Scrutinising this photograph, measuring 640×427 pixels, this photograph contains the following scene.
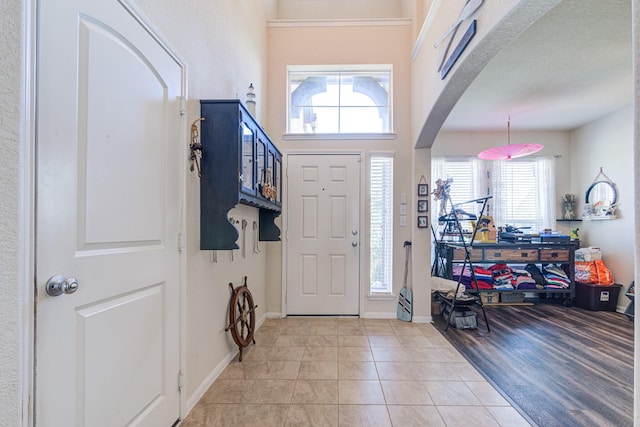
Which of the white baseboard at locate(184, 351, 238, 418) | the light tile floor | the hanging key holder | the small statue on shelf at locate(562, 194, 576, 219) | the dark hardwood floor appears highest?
the hanging key holder

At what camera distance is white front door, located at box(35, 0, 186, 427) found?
0.95 m

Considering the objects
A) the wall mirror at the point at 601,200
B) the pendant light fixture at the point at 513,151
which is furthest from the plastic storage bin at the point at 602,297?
the pendant light fixture at the point at 513,151

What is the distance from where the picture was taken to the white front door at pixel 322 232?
144 inches

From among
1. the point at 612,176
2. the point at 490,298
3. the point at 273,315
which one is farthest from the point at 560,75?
the point at 273,315

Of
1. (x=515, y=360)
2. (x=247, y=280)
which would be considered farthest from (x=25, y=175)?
(x=515, y=360)

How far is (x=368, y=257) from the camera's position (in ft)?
12.0

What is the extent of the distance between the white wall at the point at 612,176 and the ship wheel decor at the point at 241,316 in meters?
4.84

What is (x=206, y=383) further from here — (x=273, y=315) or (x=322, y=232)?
(x=322, y=232)

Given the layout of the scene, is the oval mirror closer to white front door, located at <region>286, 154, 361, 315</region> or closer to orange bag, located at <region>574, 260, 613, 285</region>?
orange bag, located at <region>574, 260, 613, 285</region>

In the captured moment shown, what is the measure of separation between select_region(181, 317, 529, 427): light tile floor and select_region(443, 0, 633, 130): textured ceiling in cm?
288

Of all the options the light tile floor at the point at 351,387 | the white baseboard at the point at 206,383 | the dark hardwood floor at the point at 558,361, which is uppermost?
the white baseboard at the point at 206,383

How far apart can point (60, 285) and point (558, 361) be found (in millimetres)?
3475

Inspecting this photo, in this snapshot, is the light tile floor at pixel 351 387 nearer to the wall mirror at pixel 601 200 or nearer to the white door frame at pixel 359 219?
the white door frame at pixel 359 219

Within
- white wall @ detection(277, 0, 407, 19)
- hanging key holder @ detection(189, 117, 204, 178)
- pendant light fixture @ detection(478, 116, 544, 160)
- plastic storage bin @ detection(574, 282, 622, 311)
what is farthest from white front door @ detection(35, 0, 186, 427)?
plastic storage bin @ detection(574, 282, 622, 311)
